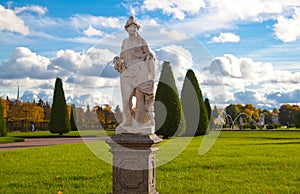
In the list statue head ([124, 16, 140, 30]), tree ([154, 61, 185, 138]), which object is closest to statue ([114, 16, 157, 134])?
statue head ([124, 16, 140, 30])

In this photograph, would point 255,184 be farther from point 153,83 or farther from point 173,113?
point 173,113

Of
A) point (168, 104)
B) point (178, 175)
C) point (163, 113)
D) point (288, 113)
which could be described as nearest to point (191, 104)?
point (168, 104)

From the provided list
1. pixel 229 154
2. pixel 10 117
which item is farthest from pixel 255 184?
pixel 10 117

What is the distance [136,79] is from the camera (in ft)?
21.0

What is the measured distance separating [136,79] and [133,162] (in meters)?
1.42

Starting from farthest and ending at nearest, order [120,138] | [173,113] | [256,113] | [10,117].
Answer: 1. [256,113]
2. [10,117]
3. [173,113]
4. [120,138]

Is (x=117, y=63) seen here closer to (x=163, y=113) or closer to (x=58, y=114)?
(x=163, y=113)

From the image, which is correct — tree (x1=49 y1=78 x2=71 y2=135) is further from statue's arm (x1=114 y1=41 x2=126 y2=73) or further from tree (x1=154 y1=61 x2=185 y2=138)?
statue's arm (x1=114 y1=41 x2=126 y2=73)

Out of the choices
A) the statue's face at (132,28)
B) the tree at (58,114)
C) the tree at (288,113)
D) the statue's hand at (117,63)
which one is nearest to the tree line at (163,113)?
the tree at (58,114)

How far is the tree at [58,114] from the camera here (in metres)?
30.9

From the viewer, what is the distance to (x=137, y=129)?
636 cm

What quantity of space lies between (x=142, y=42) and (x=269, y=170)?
589 cm

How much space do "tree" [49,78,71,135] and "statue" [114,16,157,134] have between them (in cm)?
2533

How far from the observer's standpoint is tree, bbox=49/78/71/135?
30906 mm
